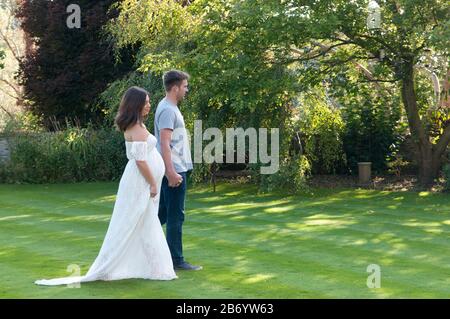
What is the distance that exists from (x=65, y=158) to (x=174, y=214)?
14333 mm

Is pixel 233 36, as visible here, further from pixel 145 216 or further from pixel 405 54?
pixel 145 216

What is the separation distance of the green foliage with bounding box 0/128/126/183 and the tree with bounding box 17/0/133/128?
1.63 meters

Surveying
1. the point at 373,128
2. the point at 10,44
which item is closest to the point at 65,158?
the point at 373,128

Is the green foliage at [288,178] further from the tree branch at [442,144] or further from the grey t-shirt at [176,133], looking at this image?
the grey t-shirt at [176,133]

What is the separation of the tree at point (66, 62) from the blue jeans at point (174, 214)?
51.6 feet

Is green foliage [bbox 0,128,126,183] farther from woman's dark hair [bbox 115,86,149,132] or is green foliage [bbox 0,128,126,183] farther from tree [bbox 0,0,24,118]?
tree [bbox 0,0,24,118]

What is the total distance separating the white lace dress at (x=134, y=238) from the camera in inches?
323

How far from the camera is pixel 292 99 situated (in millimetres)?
19312

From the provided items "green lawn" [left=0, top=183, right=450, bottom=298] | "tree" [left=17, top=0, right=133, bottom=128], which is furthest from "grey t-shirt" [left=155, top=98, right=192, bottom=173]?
"tree" [left=17, top=0, right=133, bottom=128]

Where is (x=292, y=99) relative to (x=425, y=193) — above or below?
above

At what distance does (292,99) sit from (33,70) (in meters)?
9.62

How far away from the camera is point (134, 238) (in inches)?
327

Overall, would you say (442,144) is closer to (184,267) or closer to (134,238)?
(184,267)
